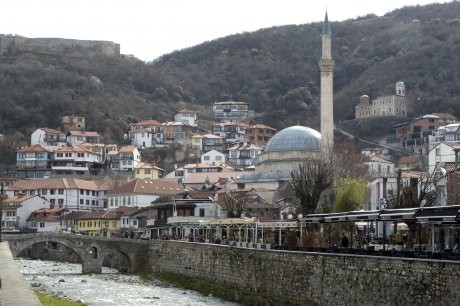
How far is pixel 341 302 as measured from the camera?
34.7 m

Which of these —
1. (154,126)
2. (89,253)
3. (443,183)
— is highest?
(154,126)

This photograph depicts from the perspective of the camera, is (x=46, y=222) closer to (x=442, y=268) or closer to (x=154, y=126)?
(x=154, y=126)

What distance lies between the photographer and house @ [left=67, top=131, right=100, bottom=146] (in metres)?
150

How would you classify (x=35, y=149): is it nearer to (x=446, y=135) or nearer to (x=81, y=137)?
(x=81, y=137)

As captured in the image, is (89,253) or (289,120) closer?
(89,253)

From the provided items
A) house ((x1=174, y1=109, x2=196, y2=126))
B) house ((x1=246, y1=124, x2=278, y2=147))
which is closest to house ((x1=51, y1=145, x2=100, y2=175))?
house ((x1=174, y1=109, x2=196, y2=126))

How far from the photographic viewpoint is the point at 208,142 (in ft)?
521

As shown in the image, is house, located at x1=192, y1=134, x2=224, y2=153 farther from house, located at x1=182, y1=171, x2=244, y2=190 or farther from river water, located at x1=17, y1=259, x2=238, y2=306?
river water, located at x1=17, y1=259, x2=238, y2=306

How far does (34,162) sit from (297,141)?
47465 millimetres

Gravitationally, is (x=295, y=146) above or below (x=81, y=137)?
below

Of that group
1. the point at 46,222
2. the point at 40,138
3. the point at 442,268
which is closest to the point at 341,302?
the point at 442,268

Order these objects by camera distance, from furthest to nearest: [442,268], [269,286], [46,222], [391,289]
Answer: [46,222]
[269,286]
[391,289]
[442,268]

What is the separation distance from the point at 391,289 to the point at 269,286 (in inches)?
469

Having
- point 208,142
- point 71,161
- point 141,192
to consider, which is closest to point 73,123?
point 208,142
